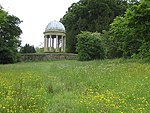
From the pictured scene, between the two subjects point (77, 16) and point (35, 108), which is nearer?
point (35, 108)

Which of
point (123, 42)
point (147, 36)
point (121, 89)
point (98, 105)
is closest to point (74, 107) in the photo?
point (98, 105)

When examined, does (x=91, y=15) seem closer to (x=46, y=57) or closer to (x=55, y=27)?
(x=55, y=27)

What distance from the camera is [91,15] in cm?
6353

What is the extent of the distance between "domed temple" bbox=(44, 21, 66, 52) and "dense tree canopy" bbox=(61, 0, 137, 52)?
112 inches

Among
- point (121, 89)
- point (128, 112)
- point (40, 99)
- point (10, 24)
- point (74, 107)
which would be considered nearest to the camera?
point (128, 112)

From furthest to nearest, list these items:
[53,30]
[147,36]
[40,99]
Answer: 1. [53,30]
2. [147,36]
3. [40,99]

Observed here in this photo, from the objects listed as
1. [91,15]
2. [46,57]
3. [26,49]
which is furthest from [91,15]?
[26,49]

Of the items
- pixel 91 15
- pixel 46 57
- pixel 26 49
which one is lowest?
pixel 46 57

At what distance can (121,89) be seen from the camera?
35.4ft

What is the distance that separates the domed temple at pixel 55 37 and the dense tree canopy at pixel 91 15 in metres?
2.85

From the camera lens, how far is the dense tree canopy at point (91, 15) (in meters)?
60.9

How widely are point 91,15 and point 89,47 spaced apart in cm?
1932

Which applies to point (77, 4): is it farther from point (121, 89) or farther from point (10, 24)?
point (121, 89)

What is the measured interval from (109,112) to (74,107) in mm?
1123
